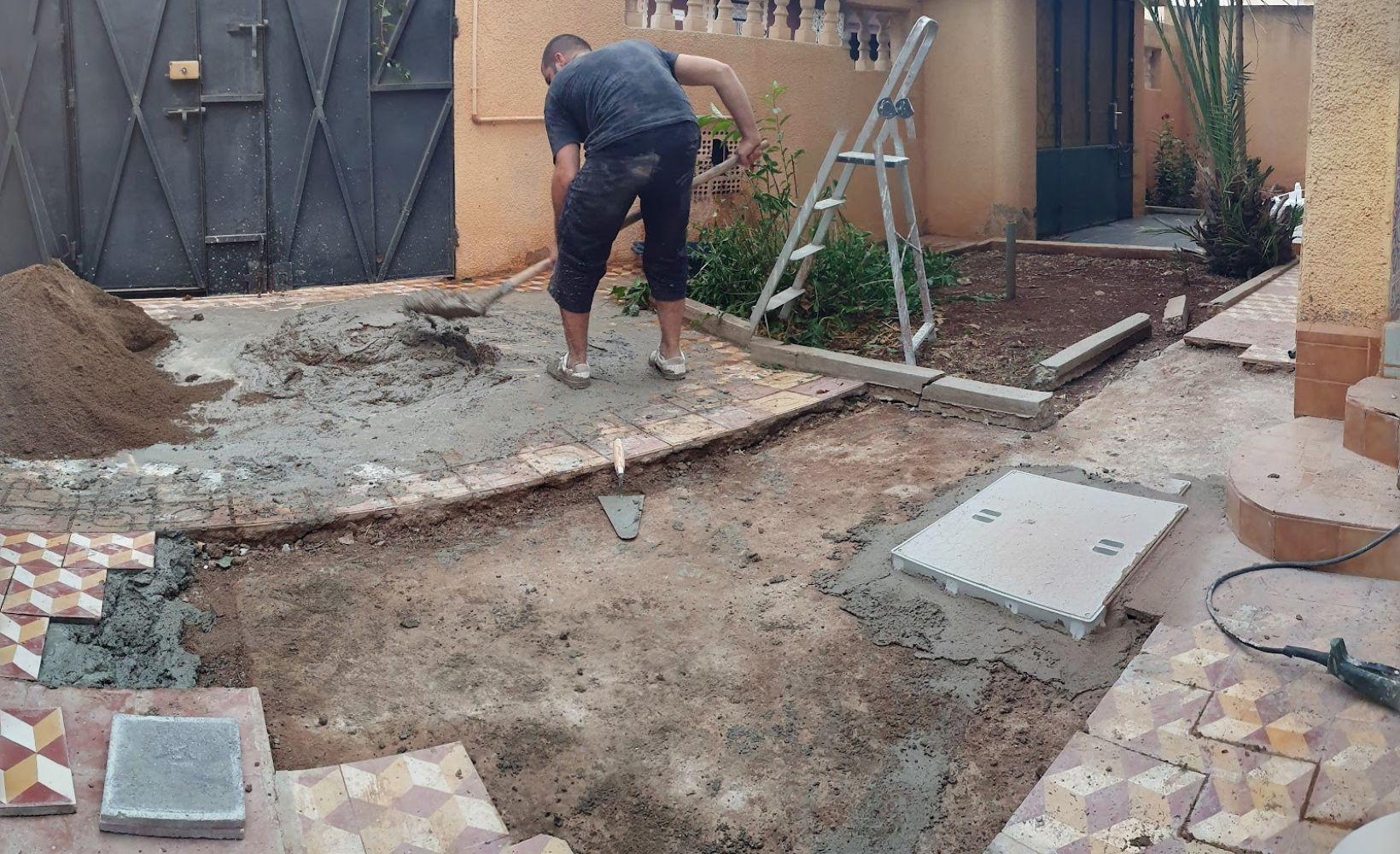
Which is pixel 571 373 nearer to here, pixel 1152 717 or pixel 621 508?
pixel 621 508

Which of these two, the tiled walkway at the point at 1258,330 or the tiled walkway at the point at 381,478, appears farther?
the tiled walkway at the point at 1258,330

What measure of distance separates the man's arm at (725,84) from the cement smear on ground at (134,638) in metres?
3.19

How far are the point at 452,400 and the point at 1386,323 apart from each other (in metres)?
3.76

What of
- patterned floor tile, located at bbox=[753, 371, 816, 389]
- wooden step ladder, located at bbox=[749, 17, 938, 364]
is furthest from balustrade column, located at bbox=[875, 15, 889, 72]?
patterned floor tile, located at bbox=[753, 371, 816, 389]

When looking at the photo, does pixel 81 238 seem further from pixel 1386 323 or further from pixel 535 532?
pixel 1386 323

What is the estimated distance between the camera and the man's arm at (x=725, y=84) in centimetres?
553

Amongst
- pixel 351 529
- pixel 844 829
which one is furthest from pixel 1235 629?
pixel 351 529

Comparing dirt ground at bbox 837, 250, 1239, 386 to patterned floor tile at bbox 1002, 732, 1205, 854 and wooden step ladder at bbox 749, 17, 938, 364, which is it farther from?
patterned floor tile at bbox 1002, 732, 1205, 854

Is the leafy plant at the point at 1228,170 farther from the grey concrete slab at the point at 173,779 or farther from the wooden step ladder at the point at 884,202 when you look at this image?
the grey concrete slab at the point at 173,779

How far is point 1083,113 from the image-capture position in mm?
11805

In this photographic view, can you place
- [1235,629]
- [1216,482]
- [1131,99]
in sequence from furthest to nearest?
[1131,99]
[1216,482]
[1235,629]

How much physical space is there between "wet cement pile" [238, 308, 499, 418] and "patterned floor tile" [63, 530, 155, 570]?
1474 mm

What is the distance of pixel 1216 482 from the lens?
14.4 ft

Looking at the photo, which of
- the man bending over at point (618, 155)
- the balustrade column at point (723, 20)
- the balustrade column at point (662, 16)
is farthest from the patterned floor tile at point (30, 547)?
the balustrade column at point (723, 20)
